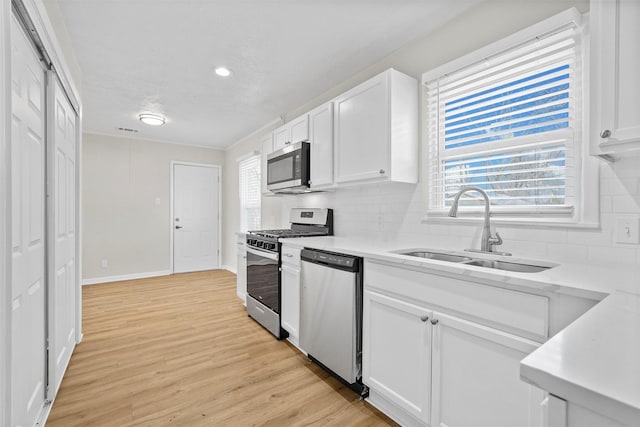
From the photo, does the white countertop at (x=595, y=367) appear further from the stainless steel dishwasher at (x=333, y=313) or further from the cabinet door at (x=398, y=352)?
the stainless steel dishwasher at (x=333, y=313)

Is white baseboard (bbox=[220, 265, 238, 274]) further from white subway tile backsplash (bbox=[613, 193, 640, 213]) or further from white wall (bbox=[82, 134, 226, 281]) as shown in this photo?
white subway tile backsplash (bbox=[613, 193, 640, 213])

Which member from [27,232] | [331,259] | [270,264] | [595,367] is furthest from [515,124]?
[27,232]

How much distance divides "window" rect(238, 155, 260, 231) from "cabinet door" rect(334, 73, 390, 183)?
2.60m

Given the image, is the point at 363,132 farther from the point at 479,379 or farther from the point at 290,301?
the point at 479,379

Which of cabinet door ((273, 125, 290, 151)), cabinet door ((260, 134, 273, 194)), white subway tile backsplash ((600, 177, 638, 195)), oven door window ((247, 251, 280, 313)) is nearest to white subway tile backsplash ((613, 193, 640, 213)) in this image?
white subway tile backsplash ((600, 177, 638, 195))

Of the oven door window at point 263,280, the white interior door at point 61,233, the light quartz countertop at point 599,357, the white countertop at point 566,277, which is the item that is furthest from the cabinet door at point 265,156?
the light quartz countertop at point 599,357

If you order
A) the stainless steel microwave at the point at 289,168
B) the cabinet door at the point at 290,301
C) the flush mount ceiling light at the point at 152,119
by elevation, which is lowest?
the cabinet door at the point at 290,301

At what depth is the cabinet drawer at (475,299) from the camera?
1.12 m

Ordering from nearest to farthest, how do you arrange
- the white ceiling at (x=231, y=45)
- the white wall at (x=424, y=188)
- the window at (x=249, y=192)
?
the white wall at (x=424, y=188) → the white ceiling at (x=231, y=45) → the window at (x=249, y=192)

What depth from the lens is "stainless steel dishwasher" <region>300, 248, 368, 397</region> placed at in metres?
1.93

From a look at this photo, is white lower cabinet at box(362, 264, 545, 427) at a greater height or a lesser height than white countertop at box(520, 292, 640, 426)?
lesser

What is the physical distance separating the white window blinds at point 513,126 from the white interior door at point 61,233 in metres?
2.46

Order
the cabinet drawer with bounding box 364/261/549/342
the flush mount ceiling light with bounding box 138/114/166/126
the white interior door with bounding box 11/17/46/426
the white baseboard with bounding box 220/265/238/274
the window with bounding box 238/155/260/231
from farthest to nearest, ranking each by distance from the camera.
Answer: the white baseboard with bounding box 220/265/238/274 < the window with bounding box 238/155/260/231 < the flush mount ceiling light with bounding box 138/114/166/126 < the white interior door with bounding box 11/17/46/426 < the cabinet drawer with bounding box 364/261/549/342

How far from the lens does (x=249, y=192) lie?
5.37m
